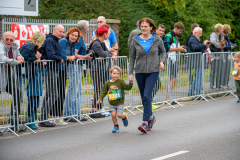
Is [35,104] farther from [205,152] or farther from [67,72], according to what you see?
[205,152]

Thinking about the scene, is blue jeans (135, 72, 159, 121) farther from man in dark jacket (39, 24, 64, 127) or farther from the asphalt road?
man in dark jacket (39, 24, 64, 127)

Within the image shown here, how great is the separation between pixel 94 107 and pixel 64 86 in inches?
41.7

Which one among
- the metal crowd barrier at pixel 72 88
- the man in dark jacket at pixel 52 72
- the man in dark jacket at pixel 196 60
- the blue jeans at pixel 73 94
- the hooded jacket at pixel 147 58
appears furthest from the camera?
the man in dark jacket at pixel 196 60

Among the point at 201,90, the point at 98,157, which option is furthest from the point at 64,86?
the point at 201,90

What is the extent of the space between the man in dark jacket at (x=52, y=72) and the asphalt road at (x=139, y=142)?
0.61 meters

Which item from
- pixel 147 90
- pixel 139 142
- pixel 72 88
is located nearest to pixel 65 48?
pixel 72 88

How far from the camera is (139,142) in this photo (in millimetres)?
7914

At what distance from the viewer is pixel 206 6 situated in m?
30.0

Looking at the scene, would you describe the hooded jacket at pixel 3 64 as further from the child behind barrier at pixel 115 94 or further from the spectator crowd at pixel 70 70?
the child behind barrier at pixel 115 94

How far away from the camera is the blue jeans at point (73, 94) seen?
10195 millimetres

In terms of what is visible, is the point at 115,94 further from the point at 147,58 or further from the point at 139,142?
the point at 139,142

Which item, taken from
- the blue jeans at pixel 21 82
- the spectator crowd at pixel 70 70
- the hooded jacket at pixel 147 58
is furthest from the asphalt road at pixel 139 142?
the hooded jacket at pixel 147 58

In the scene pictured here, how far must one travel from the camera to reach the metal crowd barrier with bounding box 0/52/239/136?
9.09 m

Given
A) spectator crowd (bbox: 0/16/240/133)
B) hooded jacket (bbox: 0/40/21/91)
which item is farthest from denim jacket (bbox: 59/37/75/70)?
hooded jacket (bbox: 0/40/21/91)
